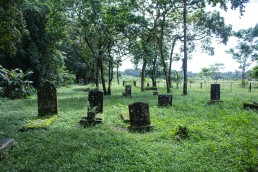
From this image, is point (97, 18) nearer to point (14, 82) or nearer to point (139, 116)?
point (139, 116)

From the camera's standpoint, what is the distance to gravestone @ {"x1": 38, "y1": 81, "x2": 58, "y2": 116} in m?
9.56

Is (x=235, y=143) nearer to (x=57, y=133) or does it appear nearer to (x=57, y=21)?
(x=57, y=133)

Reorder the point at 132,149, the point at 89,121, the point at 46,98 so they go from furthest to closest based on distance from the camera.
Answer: the point at 46,98 → the point at 89,121 → the point at 132,149

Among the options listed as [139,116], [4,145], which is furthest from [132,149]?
[4,145]

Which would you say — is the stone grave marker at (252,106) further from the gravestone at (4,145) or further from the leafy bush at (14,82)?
the gravestone at (4,145)

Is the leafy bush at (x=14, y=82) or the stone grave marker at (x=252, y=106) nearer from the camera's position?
the leafy bush at (x=14, y=82)

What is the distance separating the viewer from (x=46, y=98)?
31.8 ft

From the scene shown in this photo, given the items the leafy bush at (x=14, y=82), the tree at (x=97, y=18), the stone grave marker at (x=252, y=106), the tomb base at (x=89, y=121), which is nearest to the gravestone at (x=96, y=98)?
the tomb base at (x=89, y=121)

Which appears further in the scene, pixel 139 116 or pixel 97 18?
pixel 97 18

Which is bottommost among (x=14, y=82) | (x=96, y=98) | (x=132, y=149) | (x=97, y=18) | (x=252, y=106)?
(x=132, y=149)

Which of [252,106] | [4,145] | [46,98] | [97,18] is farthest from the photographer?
[97,18]

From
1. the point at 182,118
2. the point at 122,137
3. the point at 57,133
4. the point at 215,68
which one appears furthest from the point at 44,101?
the point at 215,68

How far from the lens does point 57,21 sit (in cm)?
1683

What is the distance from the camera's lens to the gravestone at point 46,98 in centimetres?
→ 956
